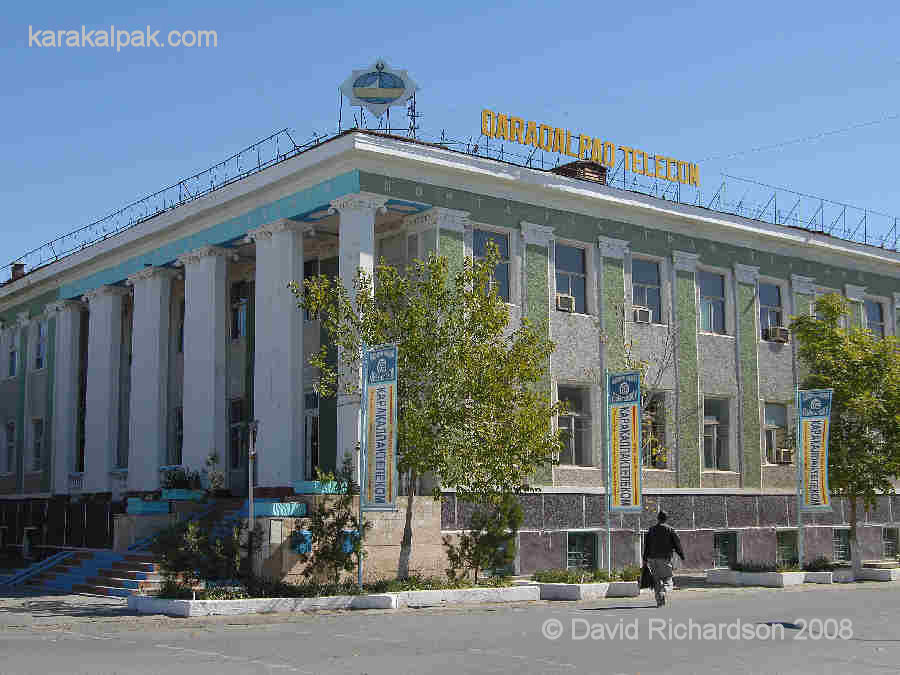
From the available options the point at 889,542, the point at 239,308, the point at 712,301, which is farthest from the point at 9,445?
the point at 889,542

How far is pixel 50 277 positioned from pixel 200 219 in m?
11.0

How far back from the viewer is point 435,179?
2814 centimetres

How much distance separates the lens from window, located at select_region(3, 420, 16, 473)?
43.6m

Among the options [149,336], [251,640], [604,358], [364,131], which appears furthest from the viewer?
[149,336]

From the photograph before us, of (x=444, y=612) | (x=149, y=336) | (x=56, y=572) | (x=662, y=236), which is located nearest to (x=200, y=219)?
(x=149, y=336)

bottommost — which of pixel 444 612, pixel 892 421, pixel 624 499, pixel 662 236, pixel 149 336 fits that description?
pixel 444 612

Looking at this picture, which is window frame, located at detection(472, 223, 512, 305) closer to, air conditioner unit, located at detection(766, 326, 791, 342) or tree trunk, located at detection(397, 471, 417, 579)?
tree trunk, located at detection(397, 471, 417, 579)

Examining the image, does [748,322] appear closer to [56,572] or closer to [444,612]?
[444,612]

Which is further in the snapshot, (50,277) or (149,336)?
(50,277)

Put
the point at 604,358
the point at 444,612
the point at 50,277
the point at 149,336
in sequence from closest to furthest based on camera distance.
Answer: the point at 444,612, the point at 604,358, the point at 149,336, the point at 50,277

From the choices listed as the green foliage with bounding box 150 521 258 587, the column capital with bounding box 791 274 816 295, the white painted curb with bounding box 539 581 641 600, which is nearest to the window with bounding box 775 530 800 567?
the column capital with bounding box 791 274 816 295

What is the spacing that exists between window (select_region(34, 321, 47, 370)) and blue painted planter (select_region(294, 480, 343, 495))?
19.2 meters

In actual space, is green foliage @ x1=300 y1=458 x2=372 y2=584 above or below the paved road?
above

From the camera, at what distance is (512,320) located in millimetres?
28969
